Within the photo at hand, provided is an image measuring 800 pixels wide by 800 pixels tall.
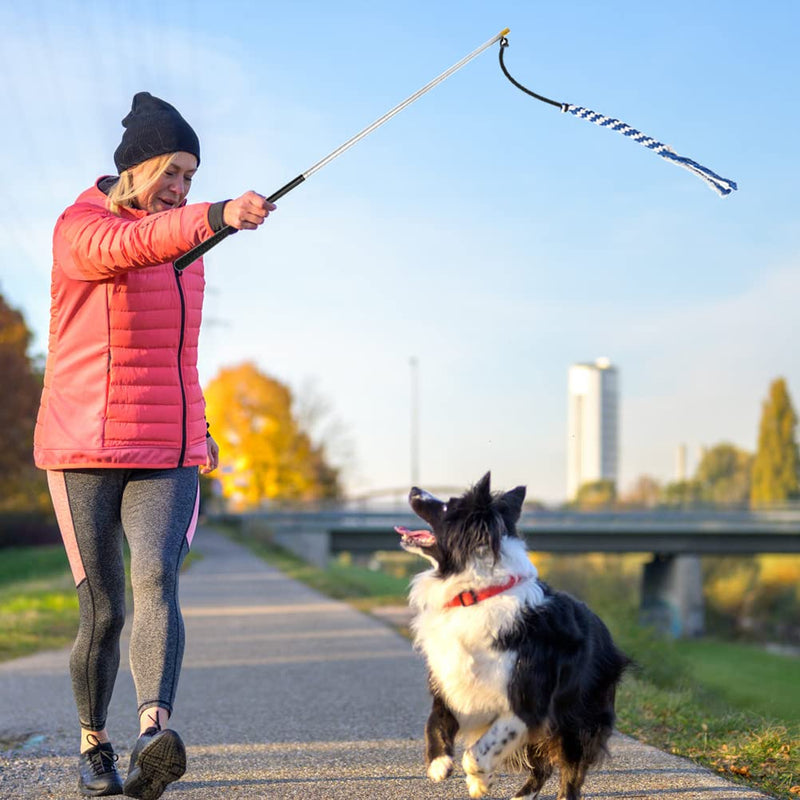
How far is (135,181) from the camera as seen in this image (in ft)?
12.1

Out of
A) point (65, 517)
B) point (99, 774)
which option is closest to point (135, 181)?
point (65, 517)

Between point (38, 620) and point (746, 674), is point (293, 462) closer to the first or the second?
point (746, 674)

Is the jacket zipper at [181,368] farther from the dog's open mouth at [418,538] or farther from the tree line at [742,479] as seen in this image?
the tree line at [742,479]

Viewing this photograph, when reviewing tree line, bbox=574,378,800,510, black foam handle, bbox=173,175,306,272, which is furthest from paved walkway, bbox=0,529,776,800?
tree line, bbox=574,378,800,510

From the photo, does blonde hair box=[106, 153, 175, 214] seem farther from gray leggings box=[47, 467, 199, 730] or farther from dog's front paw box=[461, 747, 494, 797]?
dog's front paw box=[461, 747, 494, 797]

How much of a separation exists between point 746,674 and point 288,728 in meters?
15.7

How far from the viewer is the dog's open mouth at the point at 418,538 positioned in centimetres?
378

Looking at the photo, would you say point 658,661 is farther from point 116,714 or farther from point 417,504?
point 417,504

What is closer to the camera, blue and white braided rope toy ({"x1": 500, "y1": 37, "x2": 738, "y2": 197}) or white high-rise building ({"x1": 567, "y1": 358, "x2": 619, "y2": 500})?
blue and white braided rope toy ({"x1": 500, "y1": 37, "x2": 738, "y2": 197})

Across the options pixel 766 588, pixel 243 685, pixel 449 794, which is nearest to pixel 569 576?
pixel 766 588

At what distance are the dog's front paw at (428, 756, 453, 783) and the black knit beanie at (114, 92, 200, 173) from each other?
229 cm

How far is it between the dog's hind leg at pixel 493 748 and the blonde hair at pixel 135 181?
222 centimetres

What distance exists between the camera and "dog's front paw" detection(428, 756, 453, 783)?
3619 mm

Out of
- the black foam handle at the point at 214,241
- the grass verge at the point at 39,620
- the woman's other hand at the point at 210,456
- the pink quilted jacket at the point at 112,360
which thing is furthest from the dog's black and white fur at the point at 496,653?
the grass verge at the point at 39,620
